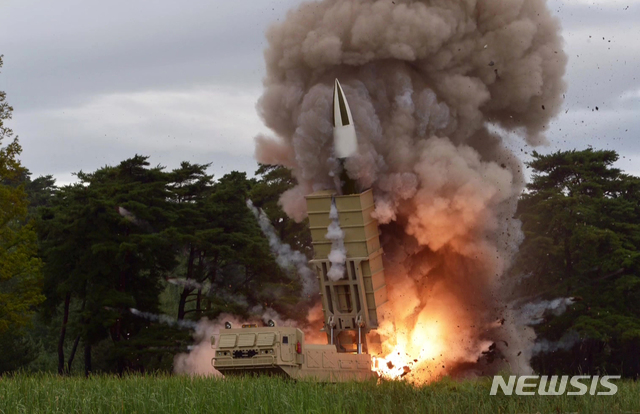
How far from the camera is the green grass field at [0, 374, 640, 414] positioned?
1866cm

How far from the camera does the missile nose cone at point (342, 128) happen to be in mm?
27078

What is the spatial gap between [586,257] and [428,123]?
51.7ft

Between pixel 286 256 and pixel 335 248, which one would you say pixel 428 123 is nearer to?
pixel 335 248

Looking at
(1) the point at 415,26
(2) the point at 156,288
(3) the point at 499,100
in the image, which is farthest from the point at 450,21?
(2) the point at 156,288

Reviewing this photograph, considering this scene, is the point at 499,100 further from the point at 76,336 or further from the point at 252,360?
the point at 76,336


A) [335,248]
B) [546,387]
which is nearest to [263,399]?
[546,387]

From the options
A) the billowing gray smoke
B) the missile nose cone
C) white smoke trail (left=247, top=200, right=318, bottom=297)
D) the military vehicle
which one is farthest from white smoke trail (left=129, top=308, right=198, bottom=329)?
the missile nose cone

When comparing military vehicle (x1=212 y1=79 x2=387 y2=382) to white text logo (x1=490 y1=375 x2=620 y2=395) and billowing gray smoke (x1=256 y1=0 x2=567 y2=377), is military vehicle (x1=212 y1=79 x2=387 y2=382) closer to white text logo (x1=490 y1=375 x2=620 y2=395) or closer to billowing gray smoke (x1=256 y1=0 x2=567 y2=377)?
billowing gray smoke (x1=256 y1=0 x2=567 y2=377)

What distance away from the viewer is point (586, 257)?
136 feet

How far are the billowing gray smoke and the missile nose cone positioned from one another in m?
0.41

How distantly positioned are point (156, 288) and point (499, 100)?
1825 cm

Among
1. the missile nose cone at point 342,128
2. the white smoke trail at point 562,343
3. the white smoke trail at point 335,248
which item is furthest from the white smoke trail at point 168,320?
the missile nose cone at point 342,128

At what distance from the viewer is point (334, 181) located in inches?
1106

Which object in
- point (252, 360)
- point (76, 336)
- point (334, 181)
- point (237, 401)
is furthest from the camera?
point (76, 336)
